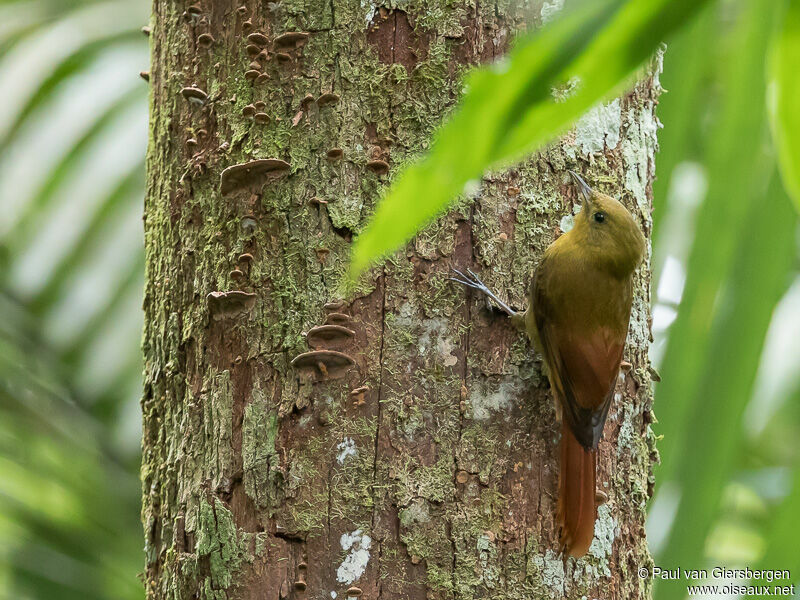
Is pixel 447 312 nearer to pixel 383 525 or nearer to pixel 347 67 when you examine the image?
pixel 383 525

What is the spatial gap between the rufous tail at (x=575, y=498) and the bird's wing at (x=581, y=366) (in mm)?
47

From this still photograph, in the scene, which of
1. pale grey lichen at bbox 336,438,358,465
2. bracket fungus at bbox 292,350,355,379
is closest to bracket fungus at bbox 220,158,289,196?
bracket fungus at bbox 292,350,355,379

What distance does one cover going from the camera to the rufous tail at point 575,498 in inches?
65.5

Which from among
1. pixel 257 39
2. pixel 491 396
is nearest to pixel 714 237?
pixel 491 396

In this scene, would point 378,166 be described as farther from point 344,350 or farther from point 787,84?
point 787,84

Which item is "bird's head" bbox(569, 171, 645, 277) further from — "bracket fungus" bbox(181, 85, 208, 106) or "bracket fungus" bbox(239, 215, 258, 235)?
"bracket fungus" bbox(181, 85, 208, 106)

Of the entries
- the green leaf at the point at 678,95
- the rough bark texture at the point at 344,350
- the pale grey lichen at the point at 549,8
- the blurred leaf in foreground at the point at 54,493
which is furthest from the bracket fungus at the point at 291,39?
the blurred leaf in foreground at the point at 54,493

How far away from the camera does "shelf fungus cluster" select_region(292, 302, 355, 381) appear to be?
5.44ft

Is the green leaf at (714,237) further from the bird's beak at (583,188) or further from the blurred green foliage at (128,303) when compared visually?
the bird's beak at (583,188)

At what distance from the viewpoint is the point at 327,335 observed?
5.50 feet

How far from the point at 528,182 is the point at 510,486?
2.05ft

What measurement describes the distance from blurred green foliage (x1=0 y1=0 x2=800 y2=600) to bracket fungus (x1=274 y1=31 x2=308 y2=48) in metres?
0.73

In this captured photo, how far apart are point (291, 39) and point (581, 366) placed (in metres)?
1.00

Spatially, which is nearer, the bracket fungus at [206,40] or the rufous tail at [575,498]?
the rufous tail at [575,498]
